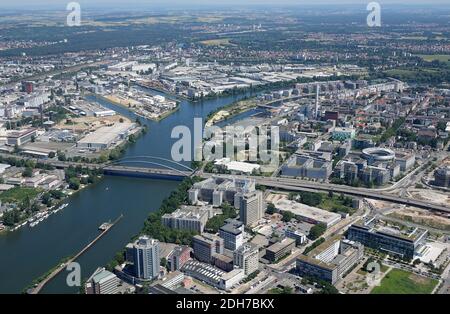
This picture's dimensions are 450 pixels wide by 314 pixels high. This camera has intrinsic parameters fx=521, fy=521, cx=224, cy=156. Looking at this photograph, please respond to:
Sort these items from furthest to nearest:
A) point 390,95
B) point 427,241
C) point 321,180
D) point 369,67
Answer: point 369,67 < point 390,95 < point 321,180 < point 427,241

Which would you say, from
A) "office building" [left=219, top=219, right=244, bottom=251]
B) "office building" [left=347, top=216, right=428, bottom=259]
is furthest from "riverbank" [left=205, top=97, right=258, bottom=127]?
"office building" [left=347, top=216, right=428, bottom=259]

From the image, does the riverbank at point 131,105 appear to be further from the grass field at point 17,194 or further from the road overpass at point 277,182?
the grass field at point 17,194

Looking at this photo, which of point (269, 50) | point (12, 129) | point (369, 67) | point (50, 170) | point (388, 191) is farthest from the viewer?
point (269, 50)

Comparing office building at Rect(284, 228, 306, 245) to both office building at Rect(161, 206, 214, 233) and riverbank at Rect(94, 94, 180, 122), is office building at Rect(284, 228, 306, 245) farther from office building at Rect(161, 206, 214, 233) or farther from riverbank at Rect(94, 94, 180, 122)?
riverbank at Rect(94, 94, 180, 122)

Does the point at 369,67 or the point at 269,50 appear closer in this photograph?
the point at 369,67

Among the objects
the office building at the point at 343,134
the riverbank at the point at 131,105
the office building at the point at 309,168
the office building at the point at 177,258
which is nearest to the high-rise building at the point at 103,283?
the office building at the point at 177,258

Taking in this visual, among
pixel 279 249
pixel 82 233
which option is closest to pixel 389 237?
pixel 279 249

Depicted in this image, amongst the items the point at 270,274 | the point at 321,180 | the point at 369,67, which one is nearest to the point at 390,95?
the point at 369,67

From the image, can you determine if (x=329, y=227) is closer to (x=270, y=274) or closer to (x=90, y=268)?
(x=270, y=274)
